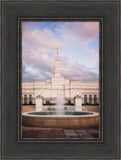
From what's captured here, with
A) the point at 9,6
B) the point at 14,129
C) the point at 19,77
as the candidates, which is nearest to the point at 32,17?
the point at 9,6

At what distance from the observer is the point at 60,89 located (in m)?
30.8

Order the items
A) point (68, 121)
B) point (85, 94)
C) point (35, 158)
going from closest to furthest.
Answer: point (35, 158) → point (68, 121) → point (85, 94)

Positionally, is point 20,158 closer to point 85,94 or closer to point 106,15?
point 106,15

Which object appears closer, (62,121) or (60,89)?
(62,121)

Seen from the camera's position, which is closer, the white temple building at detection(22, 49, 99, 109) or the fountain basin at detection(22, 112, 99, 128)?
the fountain basin at detection(22, 112, 99, 128)

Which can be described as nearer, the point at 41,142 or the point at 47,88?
the point at 41,142

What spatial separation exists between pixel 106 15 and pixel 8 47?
2.19 meters

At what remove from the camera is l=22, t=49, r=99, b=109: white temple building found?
27495mm

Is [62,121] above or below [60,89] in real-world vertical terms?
above

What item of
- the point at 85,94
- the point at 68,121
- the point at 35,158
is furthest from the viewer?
the point at 85,94

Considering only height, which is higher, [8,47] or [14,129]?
[8,47]

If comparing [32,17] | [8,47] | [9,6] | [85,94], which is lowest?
[85,94]

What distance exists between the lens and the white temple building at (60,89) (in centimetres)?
2750

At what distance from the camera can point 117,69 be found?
11.5 feet
